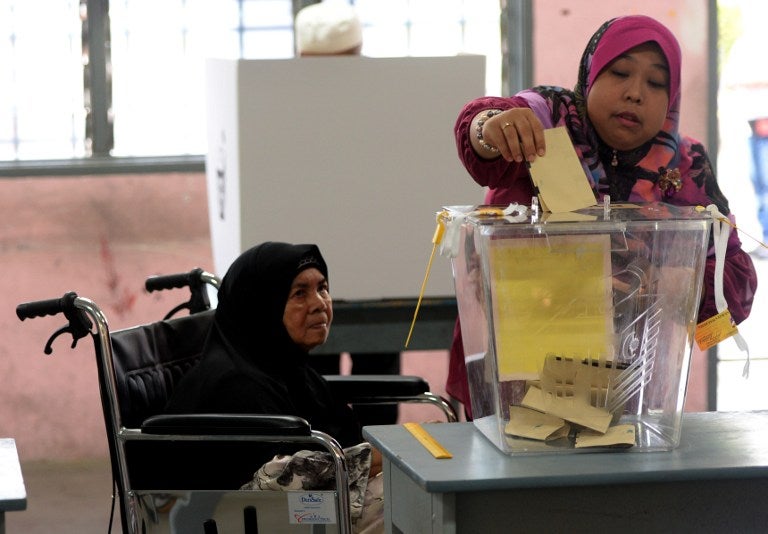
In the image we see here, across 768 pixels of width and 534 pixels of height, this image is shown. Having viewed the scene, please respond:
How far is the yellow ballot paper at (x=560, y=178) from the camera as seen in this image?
157cm

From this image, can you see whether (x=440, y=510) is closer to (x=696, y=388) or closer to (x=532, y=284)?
(x=532, y=284)

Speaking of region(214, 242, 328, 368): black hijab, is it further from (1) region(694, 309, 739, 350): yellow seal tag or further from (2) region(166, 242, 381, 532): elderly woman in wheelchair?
(1) region(694, 309, 739, 350): yellow seal tag

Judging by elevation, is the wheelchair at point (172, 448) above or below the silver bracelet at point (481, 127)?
below

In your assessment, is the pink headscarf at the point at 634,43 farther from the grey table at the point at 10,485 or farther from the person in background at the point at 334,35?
the person in background at the point at 334,35

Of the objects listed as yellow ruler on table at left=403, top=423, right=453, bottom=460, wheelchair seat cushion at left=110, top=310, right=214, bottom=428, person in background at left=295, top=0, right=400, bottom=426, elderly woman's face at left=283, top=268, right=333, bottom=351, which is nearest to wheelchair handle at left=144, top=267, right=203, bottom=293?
wheelchair seat cushion at left=110, top=310, right=214, bottom=428

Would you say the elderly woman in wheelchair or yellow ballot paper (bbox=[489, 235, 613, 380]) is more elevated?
yellow ballot paper (bbox=[489, 235, 613, 380])

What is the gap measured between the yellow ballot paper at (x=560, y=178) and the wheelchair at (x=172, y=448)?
65 cm

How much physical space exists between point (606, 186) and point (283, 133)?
1245 mm

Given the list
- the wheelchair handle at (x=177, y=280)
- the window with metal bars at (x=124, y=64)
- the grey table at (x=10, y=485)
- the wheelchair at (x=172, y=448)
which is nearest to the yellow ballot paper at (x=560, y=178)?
the wheelchair at (x=172, y=448)

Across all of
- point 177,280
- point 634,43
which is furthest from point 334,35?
point 634,43

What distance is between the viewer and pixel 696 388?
4.36 metres

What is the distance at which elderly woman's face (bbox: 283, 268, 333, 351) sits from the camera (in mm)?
2457

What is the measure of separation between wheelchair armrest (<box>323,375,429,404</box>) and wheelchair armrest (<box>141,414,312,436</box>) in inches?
19.8

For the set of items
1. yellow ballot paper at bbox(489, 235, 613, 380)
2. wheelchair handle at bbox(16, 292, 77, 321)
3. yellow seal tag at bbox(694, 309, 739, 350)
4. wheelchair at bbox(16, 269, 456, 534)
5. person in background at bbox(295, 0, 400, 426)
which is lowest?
wheelchair at bbox(16, 269, 456, 534)
